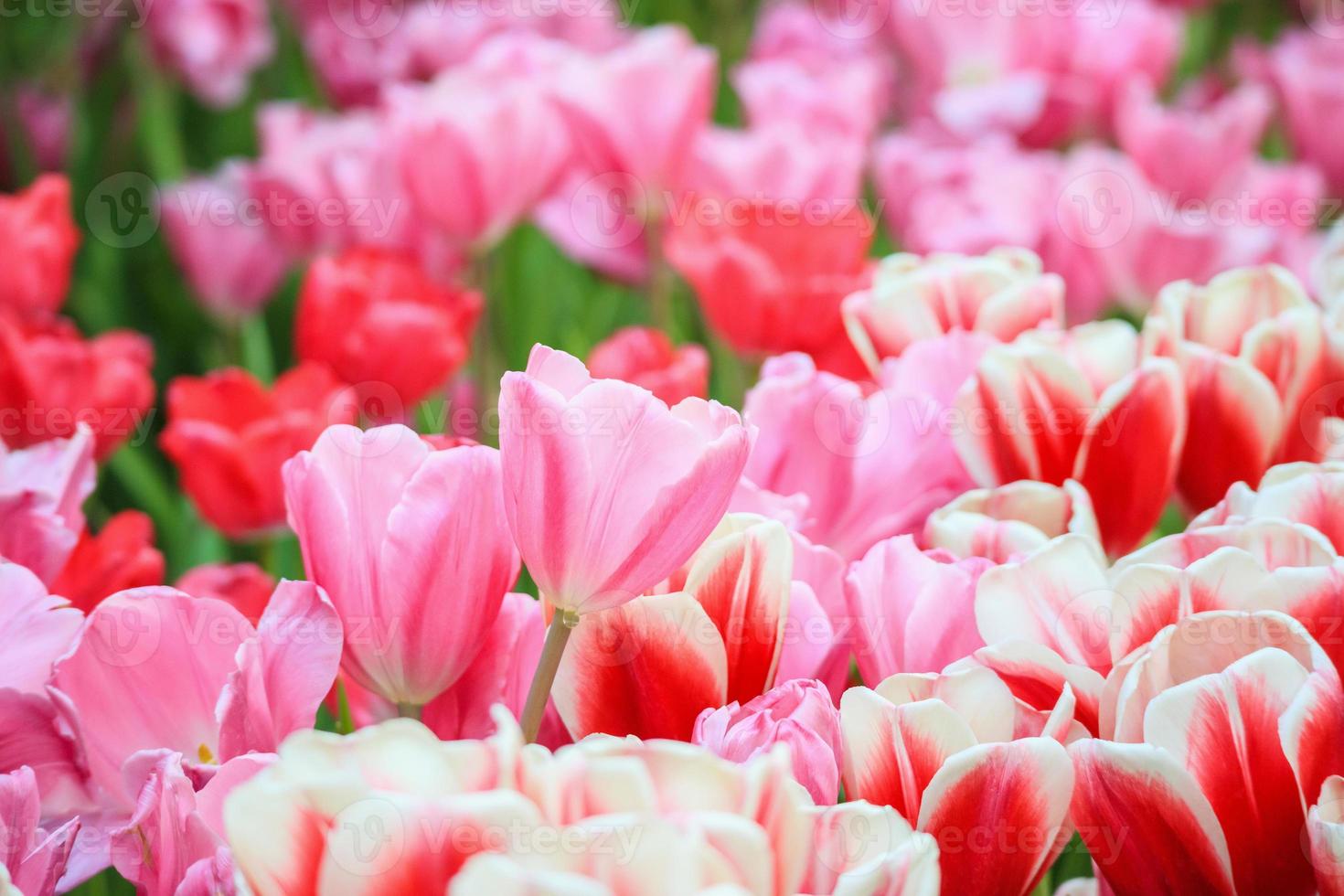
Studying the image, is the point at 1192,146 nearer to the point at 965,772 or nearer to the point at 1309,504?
Answer: the point at 1309,504

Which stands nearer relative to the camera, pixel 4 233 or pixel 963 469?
pixel 963 469

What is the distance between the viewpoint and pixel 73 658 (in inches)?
16.8

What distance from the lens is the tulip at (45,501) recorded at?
470 millimetres

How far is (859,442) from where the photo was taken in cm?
54

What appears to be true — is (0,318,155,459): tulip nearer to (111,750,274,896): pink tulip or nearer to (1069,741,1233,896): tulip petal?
(111,750,274,896): pink tulip

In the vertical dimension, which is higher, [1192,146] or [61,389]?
[1192,146]

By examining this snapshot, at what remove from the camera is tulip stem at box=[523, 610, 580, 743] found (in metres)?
0.40

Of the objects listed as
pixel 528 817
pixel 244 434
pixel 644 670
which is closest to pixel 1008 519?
pixel 644 670

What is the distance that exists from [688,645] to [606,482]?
54 millimetres

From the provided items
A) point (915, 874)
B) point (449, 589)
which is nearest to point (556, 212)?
point (449, 589)

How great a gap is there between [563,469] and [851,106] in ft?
2.83

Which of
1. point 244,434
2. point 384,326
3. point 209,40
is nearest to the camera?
point 244,434

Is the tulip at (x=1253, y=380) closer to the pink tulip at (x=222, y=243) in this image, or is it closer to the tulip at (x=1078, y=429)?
the tulip at (x=1078, y=429)

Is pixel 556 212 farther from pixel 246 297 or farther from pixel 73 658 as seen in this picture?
pixel 73 658
